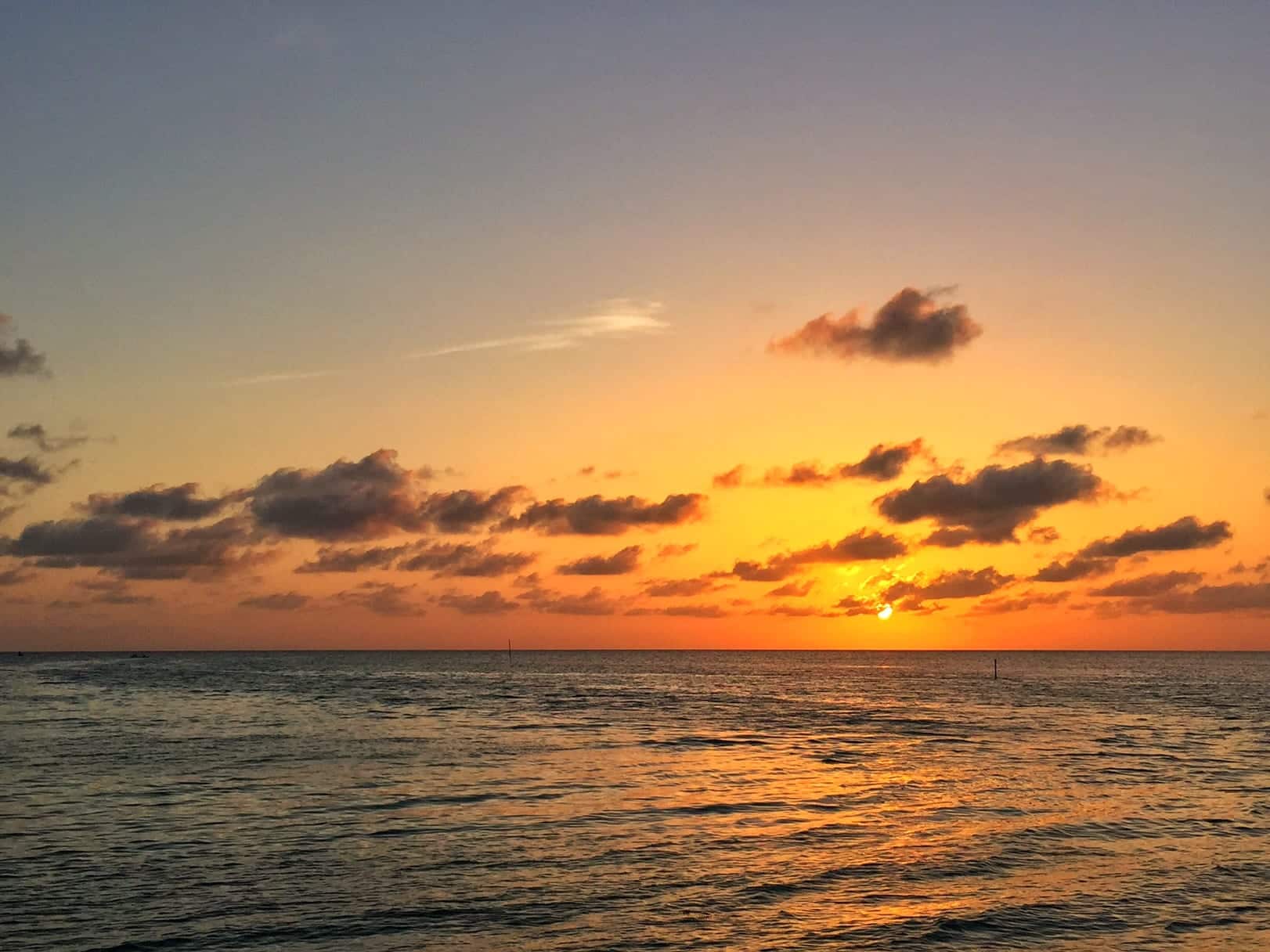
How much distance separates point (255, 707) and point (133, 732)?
3422 centimetres

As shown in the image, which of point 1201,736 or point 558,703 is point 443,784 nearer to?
point 1201,736

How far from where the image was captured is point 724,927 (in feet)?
91.5

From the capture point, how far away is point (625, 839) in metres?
39.3

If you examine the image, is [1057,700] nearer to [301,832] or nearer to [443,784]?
[443,784]

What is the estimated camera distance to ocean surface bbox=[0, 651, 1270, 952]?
91.9 feet

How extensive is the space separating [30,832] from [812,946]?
2894cm

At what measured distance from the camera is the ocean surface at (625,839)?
2802 cm

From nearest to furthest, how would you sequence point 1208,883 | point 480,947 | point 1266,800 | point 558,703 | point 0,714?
point 480,947, point 1208,883, point 1266,800, point 0,714, point 558,703

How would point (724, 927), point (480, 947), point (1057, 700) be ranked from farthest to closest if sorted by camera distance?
point (1057, 700) < point (724, 927) < point (480, 947)

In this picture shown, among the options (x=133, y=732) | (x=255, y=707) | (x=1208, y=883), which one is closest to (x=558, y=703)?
(x=255, y=707)

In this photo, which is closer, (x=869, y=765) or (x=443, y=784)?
(x=443, y=784)

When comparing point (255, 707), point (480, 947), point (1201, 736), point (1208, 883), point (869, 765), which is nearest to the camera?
point (480, 947)

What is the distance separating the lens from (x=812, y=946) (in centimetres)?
2648

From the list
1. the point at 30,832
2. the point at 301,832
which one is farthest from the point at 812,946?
the point at 30,832
